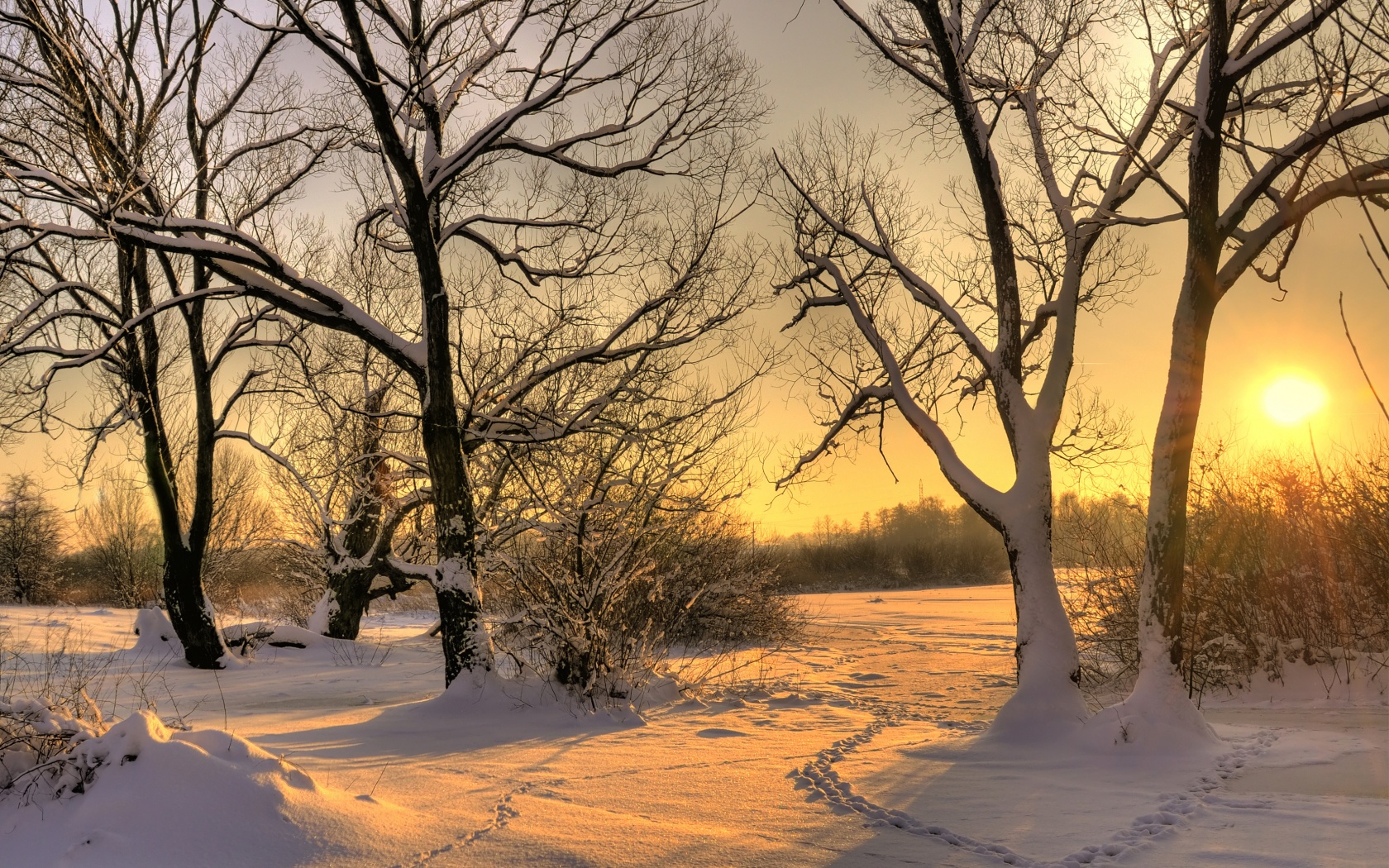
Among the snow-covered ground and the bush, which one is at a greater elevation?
the bush

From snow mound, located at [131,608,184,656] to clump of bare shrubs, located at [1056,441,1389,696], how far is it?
1335 cm

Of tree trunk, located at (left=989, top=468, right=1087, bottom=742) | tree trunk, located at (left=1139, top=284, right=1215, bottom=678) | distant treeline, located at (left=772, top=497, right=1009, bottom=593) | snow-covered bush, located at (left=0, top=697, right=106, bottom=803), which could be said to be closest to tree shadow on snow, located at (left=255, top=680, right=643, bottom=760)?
snow-covered bush, located at (left=0, top=697, right=106, bottom=803)

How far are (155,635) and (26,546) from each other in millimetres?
30867

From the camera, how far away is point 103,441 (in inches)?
460

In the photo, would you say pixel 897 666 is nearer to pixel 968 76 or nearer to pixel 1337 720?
pixel 1337 720

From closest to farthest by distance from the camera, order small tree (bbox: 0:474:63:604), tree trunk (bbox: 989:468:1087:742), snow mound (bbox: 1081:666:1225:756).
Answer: snow mound (bbox: 1081:666:1225:756)
tree trunk (bbox: 989:468:1087:742)
small tree (bbox: 0:474:63:604)

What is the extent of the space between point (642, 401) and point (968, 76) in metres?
4.90

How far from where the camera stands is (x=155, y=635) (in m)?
13.4

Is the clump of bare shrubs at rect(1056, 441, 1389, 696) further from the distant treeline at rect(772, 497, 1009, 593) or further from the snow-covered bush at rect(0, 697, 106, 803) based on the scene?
the distant treeline at rect(772, 497, 1009, 593)

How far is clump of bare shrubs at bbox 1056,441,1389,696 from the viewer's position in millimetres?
9672

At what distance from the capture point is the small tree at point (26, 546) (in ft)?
114

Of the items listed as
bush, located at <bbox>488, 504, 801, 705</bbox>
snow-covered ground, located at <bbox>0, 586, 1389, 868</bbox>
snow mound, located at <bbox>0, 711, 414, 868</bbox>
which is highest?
bush, located at <bbox>488, 504, 801, 705</bbox>

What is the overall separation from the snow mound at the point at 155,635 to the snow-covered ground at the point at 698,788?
11.7 ft

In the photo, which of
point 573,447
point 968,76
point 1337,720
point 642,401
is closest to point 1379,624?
point 1337,720
